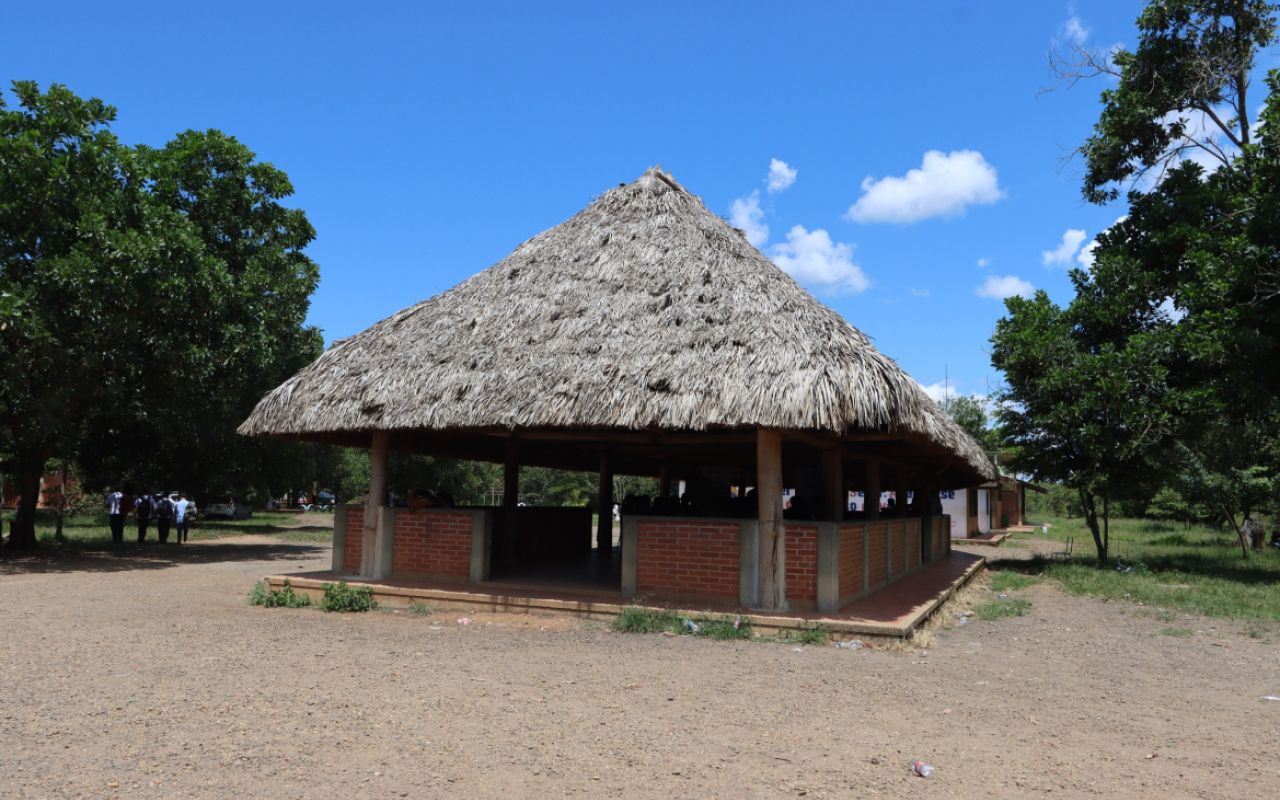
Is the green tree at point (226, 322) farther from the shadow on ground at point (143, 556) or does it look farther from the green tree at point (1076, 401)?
the green tree at point (1076, 401)

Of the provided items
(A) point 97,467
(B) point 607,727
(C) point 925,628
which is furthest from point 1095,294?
(A) point 97,467

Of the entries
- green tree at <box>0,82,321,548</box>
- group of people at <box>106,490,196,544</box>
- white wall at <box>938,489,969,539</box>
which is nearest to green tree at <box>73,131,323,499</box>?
green tree at <box>0,82,321,548</box>

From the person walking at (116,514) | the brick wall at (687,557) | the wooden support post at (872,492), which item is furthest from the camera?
the person walking at (116,514)

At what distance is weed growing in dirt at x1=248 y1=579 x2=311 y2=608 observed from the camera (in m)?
9.66

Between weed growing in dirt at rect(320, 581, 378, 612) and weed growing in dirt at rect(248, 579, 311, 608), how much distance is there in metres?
0.32

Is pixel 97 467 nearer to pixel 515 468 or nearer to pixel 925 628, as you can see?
pixel 515 468

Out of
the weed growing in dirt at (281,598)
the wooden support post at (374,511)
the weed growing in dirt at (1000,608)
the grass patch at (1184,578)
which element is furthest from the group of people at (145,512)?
the grass patch at (1184,578)

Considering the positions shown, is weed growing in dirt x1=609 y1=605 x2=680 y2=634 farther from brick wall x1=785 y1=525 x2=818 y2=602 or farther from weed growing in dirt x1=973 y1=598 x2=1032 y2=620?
weed growing in dirt x1=973 y1=598 x2=1032 y2=620

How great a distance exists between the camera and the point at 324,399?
32.7 feet

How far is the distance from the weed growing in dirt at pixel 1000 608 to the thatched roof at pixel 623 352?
222cm

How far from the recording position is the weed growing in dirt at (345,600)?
9406mm

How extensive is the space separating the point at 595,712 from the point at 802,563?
12.5 ft

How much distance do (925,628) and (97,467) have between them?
2045cm

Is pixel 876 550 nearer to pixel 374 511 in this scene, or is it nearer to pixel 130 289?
pixel 374 511
